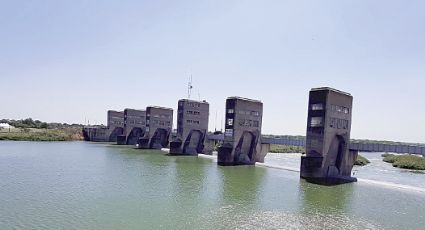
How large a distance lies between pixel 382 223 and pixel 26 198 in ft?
106

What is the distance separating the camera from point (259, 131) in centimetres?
7925

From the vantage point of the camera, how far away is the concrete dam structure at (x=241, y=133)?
2899 inches

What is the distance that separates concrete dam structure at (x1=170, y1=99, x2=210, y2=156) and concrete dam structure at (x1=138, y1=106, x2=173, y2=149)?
18564mm

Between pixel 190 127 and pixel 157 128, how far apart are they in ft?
70.1

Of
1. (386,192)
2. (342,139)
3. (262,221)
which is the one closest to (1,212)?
(262,221)

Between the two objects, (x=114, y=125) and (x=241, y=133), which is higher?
(x=241, y=133)

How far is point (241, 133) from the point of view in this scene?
248ft

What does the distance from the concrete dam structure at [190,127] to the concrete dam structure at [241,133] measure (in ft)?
70.9

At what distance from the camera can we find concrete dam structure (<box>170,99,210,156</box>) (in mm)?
93938

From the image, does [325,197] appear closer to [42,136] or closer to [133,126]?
[133,126]

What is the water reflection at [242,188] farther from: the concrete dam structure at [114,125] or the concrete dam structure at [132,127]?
the concrete dam structure at [114,125]

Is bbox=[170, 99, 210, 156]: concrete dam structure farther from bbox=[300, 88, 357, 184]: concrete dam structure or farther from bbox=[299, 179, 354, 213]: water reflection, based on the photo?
bbox=[299, 179, 354, 213]: water reflection

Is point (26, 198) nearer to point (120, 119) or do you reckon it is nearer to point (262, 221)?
point (262, 221)

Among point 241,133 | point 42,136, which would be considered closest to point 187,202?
point 241,133
